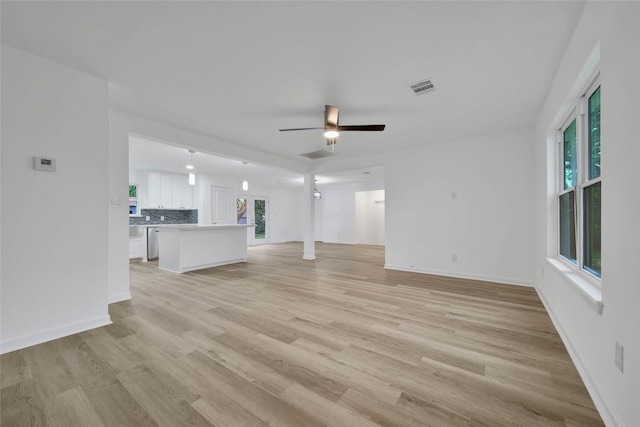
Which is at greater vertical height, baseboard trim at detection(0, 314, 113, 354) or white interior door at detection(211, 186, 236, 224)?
white interior door at detection(211, 186, 236, 224)

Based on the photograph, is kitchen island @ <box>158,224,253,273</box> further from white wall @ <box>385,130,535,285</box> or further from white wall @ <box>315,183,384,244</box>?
white wall @ <box>315,183,384,244</box>

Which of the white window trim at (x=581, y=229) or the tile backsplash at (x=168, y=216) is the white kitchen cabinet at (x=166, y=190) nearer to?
the tile backsplash at (x=168, y=216)

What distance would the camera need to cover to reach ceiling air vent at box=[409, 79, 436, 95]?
2.74m

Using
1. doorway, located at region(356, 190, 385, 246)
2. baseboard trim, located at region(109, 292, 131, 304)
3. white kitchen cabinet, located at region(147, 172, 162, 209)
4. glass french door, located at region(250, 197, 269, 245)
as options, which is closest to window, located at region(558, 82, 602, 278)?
baseboard trim, located at region(109, 292, 131, 304)

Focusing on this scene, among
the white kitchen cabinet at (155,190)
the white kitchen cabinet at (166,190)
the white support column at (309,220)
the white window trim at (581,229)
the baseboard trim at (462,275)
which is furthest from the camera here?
the white kitchen cabinet at (166,190)

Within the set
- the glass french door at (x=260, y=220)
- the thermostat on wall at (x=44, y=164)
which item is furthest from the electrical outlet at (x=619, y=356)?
the glass french door at (x=260, y=220)

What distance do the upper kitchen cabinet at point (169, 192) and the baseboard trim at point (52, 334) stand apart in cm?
557

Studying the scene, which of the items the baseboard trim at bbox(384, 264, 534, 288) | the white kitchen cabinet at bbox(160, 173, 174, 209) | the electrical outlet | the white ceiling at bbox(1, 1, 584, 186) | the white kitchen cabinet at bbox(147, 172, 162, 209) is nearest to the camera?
the electrical outlet

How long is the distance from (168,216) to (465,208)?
26.9 feet

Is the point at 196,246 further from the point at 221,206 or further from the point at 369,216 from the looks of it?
the point at 369,216

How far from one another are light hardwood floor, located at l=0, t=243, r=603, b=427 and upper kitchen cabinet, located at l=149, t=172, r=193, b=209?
4.94 meters

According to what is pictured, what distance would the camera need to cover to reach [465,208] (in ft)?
15.5

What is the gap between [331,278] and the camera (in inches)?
186

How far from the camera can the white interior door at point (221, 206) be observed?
8699 millimetres
